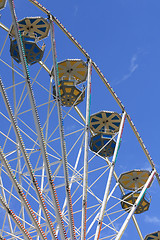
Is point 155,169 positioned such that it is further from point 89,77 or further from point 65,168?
point 65,168

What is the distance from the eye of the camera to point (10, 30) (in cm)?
2347

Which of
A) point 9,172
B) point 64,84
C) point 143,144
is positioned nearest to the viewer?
point 9,172

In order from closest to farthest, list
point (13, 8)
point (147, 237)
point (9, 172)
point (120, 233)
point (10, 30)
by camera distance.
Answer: point (9, 172), point (13, 8), point (120, 233), point (10, 30), point (147, 237)

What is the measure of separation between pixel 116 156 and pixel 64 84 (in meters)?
5.61

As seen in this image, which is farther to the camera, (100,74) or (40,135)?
(100,74)

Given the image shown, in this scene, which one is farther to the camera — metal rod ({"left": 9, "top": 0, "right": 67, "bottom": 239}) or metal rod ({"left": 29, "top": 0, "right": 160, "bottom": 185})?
metal rod ({"left": 29, "top": 0, "right": 160, "bottom": 185})

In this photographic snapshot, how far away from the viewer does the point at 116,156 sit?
2480 centimetres

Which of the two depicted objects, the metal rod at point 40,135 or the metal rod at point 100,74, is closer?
the metal rod at point 40,135

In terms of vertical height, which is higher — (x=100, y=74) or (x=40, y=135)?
(x=100, y=74)

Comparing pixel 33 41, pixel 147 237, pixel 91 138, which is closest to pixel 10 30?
pixel 33 41

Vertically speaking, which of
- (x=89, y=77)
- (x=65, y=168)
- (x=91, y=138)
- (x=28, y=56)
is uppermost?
(x=28, y=56)

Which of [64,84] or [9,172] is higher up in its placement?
[64,84]

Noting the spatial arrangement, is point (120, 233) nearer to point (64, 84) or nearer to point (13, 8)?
point (64, 84)

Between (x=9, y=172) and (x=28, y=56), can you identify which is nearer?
(x=9, y=172)
